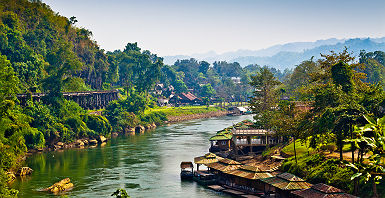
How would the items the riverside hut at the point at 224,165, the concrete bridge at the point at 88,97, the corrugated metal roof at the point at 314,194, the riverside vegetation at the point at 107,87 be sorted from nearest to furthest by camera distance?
1. the corrugated metal roof at the point at 314,194
2. the riverside vegetation at the point at 107,87
3. the riverside hut at the point at 224,165
4. the concrete bridge at the point at 88,97

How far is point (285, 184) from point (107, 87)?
127 m

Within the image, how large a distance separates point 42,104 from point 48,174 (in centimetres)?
3865

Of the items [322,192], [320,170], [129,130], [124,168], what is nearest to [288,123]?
[320,170]

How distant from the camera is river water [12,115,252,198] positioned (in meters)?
53.4

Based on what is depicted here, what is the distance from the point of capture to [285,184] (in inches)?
1742

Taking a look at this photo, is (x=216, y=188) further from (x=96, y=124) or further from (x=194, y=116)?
(x=194, y=116)

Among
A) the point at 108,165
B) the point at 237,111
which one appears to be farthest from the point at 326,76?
the point at 237,111

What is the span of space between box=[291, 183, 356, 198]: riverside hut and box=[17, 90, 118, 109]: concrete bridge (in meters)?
70.8

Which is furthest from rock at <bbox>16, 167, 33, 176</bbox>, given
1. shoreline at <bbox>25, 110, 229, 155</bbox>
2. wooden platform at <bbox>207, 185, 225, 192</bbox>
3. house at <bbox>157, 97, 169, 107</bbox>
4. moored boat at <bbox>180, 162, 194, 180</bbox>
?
house at <bbox>157, 97, 169, 107</bbox>

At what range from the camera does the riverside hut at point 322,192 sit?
3860cm

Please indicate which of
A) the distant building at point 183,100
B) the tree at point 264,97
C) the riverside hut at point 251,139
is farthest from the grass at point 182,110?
the riverside hut at point 251,139

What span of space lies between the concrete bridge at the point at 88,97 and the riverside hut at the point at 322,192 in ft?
232

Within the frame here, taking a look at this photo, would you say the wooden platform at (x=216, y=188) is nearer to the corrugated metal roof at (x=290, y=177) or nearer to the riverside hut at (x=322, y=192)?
the corrugated metal roof at (x=290, y=177)

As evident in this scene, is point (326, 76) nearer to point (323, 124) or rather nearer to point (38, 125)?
point (323, 124)
